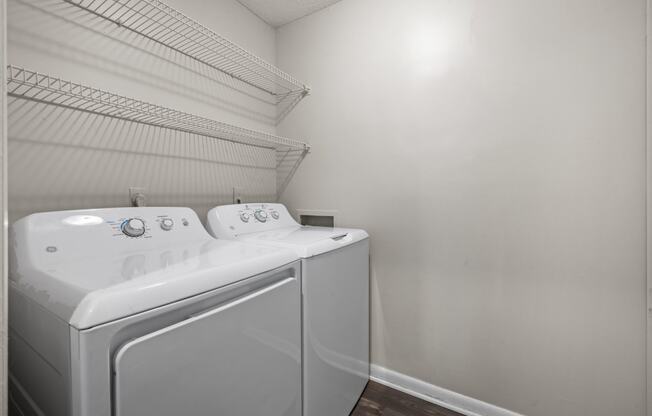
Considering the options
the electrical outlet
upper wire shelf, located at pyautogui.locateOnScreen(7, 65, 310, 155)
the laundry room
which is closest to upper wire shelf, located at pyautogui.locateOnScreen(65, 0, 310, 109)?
the laundry room

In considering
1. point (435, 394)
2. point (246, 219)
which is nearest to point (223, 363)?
point (246, 219)

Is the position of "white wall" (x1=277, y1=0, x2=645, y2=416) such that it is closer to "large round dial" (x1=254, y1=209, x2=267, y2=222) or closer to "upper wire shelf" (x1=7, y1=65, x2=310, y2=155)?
"large round dial" (x1=254, y1=209, x2=267, y2=222)

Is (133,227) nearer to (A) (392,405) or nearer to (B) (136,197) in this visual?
(B) (136,197)

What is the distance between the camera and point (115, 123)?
4.10ft

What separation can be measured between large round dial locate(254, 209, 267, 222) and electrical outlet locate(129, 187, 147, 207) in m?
0.55

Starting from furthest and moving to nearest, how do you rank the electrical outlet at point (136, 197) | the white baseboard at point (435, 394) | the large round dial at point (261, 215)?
the large round dial at point (261, 215) → the white baseboard at point (435, 394) → the electrical outlet at point (136, 197)

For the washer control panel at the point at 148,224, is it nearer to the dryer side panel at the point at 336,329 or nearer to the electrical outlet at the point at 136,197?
the electrical outlet at the point at 136,197

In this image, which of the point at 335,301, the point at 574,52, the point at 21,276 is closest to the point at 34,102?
the point at 21,276

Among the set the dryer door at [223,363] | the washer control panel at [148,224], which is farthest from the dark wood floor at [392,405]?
the washer control panel at [148,224]

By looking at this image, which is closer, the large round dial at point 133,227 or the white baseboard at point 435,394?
the large round dial at point 133,227

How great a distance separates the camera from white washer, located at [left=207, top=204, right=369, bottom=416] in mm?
1125

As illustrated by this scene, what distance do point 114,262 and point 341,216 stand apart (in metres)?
1.23

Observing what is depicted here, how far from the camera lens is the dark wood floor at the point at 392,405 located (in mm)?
1456

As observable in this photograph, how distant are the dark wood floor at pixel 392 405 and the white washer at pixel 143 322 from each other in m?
0.62
